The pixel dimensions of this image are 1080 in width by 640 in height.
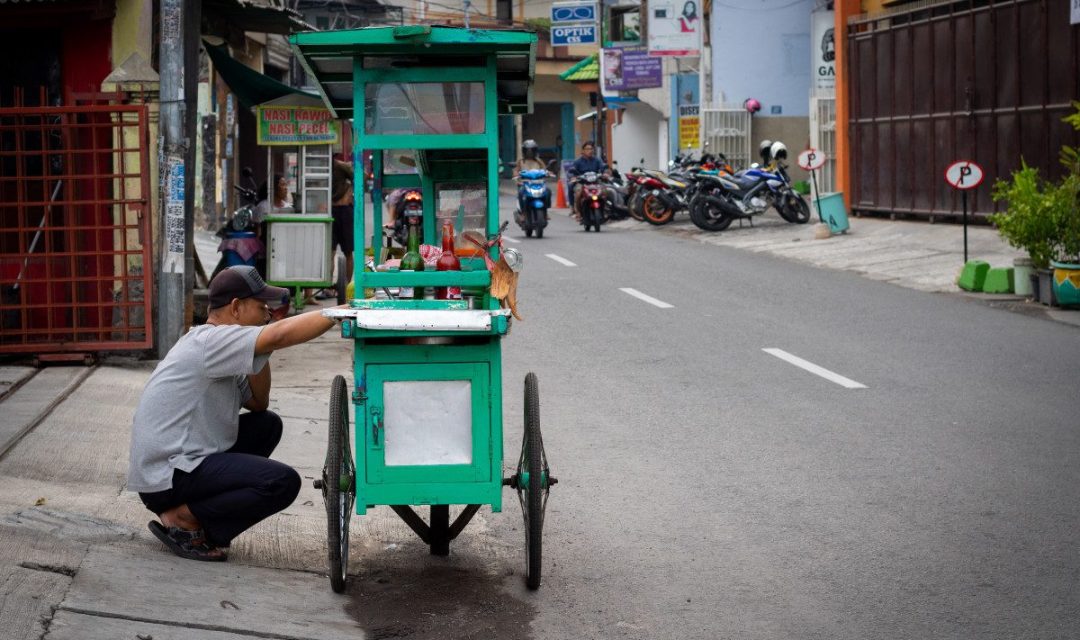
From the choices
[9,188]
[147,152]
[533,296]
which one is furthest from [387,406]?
[533,296]

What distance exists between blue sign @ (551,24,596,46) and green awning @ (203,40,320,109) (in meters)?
28.5

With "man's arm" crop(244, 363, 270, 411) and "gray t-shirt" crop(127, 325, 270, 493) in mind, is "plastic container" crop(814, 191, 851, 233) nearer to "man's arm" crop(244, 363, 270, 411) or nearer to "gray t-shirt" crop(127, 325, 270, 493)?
"man's arm" crop(244, 363, 270, 411)

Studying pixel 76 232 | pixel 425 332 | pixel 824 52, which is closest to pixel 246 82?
pixel 76 232

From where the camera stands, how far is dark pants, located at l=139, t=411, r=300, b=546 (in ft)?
18.4

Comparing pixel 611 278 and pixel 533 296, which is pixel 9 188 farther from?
pixel 611 278

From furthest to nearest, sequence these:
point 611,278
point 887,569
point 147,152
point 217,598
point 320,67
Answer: point 611,278, point 147,152, point 320,67, point 887,569, point 217,598

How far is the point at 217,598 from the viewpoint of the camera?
17.4 ft

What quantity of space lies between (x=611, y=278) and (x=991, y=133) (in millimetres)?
7962

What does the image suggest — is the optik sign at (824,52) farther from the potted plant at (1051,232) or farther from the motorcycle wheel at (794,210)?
the potted plant at (1051,232)

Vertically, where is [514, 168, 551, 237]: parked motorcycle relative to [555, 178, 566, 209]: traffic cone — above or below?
below

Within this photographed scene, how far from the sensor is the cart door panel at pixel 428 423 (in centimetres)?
536

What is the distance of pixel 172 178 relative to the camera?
10688 millimetres

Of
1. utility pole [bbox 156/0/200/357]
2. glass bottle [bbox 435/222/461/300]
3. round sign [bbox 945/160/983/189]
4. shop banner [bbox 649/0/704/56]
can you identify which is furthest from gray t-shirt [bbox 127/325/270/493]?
shop banner [bbox 649/0/704/56]

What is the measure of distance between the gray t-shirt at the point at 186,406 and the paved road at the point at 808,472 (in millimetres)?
1555
